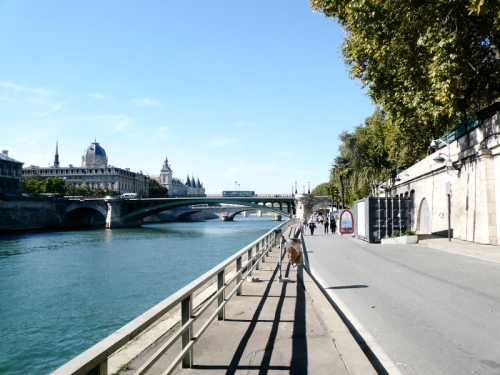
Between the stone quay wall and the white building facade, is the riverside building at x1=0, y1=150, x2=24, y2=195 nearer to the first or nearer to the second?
the stone quay wall

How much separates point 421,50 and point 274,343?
52.3ft

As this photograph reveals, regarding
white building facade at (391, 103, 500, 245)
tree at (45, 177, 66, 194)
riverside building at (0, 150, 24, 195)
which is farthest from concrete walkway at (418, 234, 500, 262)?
tree at (45, 177, 66, 194)

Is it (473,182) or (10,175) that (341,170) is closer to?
(473,182)

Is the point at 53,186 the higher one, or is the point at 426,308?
the point at 53,186

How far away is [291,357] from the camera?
4.52 meters

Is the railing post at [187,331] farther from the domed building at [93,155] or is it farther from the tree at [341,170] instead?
the domed building at [93,155]

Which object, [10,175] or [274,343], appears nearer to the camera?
[274,343]

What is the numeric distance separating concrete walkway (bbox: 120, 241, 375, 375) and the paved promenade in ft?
1.75

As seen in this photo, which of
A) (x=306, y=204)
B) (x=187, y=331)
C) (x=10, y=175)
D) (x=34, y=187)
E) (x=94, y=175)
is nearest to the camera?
(x=187, y=331)

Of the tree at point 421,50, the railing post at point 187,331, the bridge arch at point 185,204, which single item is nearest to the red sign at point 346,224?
the tree at point 421,50

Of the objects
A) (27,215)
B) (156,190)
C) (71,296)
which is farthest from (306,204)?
(156,190)

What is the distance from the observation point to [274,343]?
500cm

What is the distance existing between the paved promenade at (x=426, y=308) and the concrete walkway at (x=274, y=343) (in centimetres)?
53

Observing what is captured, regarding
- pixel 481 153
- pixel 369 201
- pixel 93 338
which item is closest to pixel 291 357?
pixel 93 338
